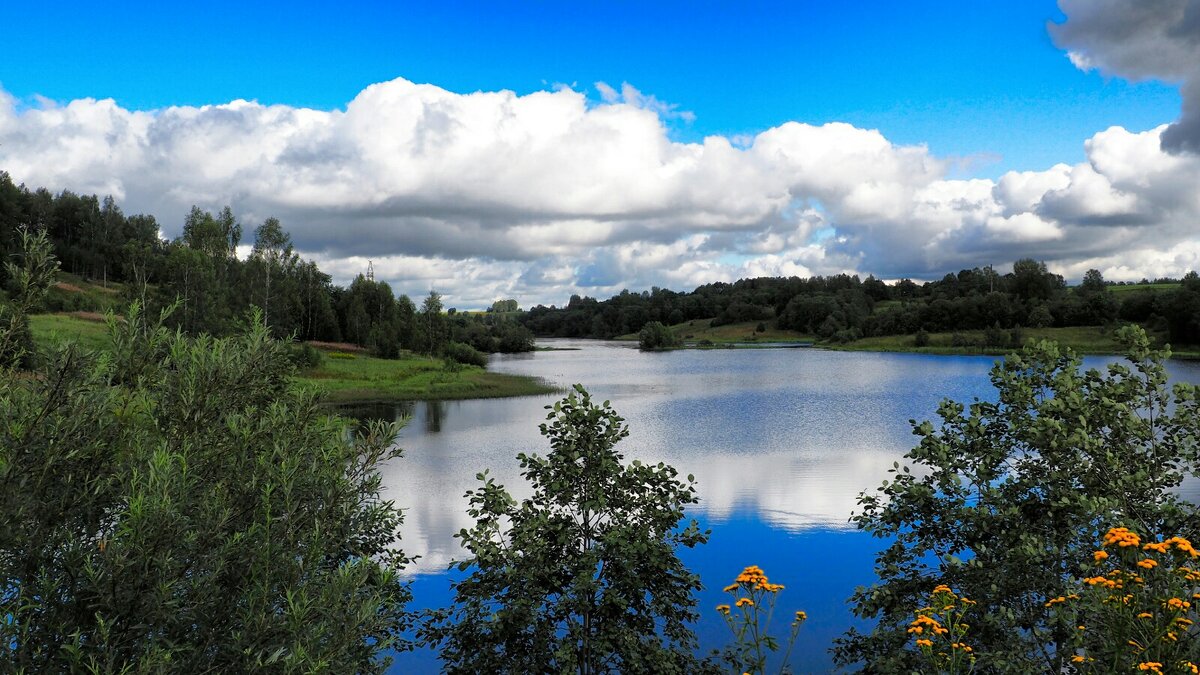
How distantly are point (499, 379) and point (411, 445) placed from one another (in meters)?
36.0

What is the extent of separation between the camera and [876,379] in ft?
245

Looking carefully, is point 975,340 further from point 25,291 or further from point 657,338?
point 25,291

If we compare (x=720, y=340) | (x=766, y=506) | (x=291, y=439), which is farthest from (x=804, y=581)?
(x=720, y=340)

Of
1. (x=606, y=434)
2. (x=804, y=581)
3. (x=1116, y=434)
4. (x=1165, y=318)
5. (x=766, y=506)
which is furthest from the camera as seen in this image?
(x=1165, y=318)

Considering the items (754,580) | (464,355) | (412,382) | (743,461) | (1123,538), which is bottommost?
(743,461)

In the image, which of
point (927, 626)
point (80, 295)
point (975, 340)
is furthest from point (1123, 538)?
point (975, 340)

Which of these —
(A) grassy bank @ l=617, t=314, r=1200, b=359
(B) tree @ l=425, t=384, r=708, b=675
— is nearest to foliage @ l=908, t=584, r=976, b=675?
(B) tree @ l=425, t=384, r=708, b=675

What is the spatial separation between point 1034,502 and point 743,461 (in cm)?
2323

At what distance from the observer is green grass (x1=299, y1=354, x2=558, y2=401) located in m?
59.3

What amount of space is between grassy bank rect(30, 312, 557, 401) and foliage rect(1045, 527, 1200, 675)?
51445 millimetres

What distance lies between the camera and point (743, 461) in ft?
105

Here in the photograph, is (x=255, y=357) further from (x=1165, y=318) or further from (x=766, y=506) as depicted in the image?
(x=1165, y=318)

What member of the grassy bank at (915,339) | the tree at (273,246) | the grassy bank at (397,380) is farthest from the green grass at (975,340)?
the tree at (273,246)

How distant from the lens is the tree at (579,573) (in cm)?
877
